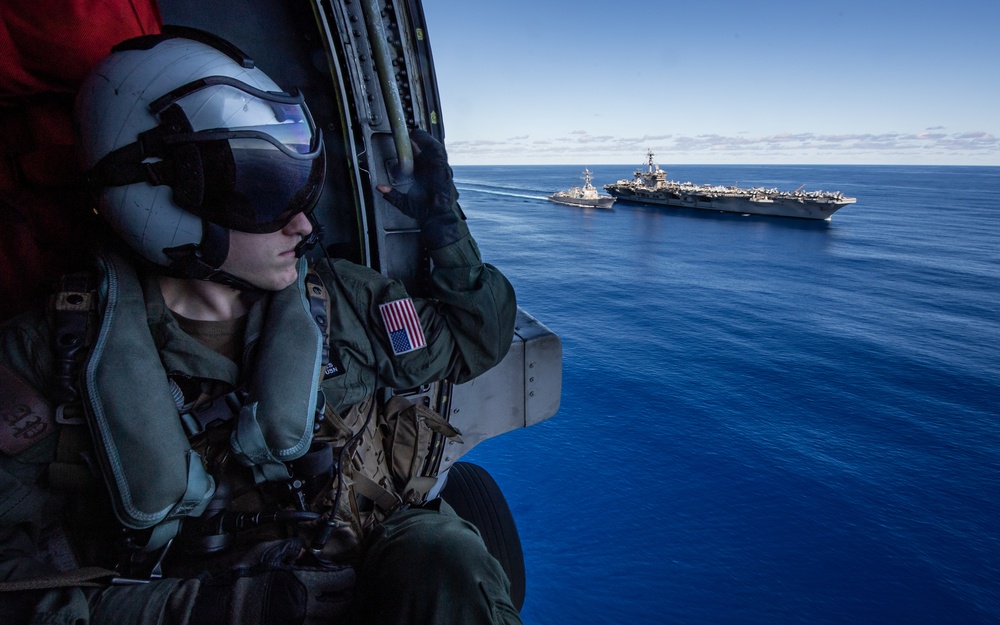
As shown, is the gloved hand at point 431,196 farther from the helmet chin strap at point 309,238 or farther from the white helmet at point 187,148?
the white helmet at point 187,148

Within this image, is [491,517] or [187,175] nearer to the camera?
[187,175]

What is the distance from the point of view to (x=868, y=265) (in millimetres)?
19406

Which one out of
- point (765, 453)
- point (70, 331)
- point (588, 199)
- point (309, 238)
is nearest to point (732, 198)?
point (588, 199)

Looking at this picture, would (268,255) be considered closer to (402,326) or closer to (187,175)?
(187,175)

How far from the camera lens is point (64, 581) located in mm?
1001

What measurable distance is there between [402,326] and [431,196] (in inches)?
21.0

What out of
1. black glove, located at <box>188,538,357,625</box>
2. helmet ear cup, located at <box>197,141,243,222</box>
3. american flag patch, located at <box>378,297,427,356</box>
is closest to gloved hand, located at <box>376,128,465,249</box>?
american flag patch, located at <box>378,297,427,356</box>

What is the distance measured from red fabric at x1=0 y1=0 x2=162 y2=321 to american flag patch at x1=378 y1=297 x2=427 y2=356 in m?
0.85

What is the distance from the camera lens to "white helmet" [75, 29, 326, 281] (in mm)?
1092

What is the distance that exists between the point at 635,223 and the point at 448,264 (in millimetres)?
30027

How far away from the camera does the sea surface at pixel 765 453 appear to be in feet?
20.9

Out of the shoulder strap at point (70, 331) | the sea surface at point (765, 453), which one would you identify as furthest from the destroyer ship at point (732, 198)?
the shoulder strap at point (70, 331)

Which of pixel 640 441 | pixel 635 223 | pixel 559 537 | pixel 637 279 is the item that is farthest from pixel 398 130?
pixel 635 223

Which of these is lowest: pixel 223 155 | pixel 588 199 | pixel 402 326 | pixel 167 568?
pixel 588 199
